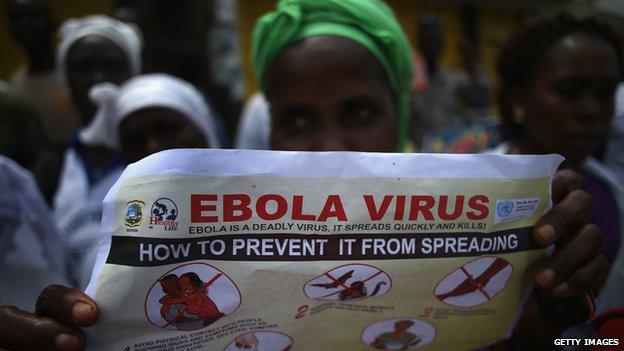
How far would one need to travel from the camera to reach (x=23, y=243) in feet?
4.21

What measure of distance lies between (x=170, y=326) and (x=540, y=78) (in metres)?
1.27

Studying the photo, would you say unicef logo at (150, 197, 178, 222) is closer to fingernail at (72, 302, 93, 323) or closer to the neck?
fingernail at (72, 302, 93, 323)

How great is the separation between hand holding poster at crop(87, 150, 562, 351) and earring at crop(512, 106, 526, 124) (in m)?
0.99

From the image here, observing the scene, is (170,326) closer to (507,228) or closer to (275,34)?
(507,228)

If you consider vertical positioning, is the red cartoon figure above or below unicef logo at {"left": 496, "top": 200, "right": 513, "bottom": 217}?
below

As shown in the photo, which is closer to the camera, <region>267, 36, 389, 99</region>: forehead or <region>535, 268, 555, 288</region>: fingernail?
<region>535, 268, 555, 288</region>: fingernail

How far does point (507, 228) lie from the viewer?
73 cm

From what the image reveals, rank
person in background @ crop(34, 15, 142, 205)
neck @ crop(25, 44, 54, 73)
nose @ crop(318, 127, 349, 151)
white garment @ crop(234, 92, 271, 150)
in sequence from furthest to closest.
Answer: neck @ crop(25, 44, 54, 73), white garment @ crop(234, 92, 271, 150), person in background @ crop(34, 15, 142, 205), nose @ crop(318, 127, 349, 151)

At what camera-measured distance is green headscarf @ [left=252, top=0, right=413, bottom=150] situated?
116cm

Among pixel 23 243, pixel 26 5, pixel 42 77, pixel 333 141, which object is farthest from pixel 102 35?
pixel 333 141

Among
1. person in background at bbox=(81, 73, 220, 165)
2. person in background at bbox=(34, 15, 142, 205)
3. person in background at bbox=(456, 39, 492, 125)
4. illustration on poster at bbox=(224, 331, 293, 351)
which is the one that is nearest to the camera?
illustration on poster at bbox=(224, 331, 293, 351)

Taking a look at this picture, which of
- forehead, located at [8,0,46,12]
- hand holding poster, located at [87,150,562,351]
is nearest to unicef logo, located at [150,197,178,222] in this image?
hand holding poster, located at [87,150,562,351]

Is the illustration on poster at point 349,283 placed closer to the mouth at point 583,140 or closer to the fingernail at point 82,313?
the fingernail at point 82,313

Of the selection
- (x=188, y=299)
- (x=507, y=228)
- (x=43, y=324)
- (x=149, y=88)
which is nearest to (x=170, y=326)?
(x=188, y=299)
